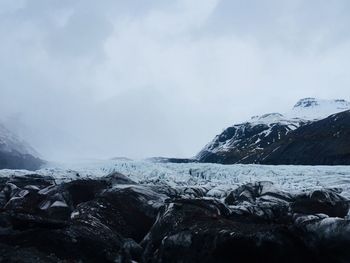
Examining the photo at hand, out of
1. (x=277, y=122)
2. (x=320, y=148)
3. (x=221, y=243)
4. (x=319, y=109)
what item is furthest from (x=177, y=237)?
(x=319, y=109)

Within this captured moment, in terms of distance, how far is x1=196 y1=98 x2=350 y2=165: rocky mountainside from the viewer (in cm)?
6888

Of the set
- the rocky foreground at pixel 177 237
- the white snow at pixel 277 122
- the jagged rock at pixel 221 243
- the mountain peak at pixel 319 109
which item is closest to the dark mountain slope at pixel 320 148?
the white snow at pixel 277 122

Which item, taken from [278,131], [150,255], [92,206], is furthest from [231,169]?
[278,131]

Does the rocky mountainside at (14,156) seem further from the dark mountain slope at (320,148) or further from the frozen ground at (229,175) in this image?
the dark mountain slope at (320,148)

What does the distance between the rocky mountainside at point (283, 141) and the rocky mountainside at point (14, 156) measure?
1415 inches

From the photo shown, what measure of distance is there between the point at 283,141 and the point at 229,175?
5583 centimetres

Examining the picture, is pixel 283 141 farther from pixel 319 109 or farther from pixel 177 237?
pixel 177 237

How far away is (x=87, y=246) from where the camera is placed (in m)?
10.7

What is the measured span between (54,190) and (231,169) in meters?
17.9

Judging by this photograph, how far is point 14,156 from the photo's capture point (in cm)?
7019

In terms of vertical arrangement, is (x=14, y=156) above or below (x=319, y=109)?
below

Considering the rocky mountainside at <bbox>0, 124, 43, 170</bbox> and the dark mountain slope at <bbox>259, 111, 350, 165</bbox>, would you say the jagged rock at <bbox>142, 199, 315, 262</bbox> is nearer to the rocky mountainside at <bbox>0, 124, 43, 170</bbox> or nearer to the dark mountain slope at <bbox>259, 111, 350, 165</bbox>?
the dark mountain slope at <bbox>259, 111, 350, 165</bbox>

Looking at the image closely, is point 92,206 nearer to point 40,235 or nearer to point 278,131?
point 40,235

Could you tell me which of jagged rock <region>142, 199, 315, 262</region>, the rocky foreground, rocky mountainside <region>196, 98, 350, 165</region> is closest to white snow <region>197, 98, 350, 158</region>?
rocky mountainside <region>196, 98, 350, 165</region>
